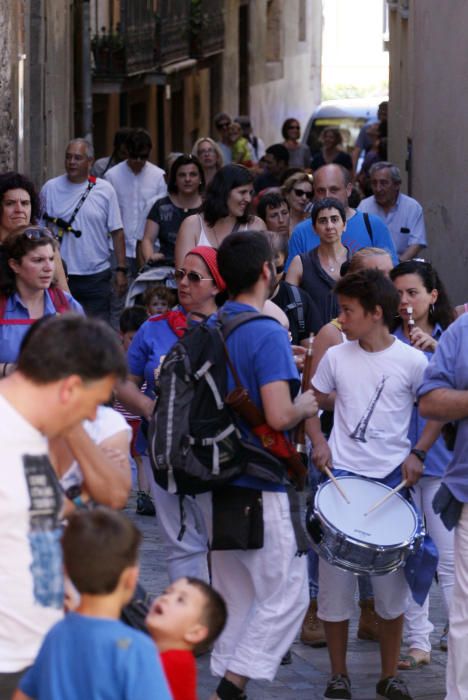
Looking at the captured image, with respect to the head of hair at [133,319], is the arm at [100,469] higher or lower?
higher

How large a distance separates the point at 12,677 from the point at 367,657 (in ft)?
10.7

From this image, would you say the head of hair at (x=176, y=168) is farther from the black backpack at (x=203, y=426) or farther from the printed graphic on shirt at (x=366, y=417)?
the black backpack at (x=203, y=426)

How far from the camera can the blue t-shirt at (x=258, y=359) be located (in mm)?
5836

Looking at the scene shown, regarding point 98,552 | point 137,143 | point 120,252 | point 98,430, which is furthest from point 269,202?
point 98,552

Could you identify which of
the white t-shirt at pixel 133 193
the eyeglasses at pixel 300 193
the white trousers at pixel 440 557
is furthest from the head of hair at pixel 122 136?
the white trousers at pixel 440 557

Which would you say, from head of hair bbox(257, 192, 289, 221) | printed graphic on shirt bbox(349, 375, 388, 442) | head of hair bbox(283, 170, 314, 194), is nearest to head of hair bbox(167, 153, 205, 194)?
head of hair bbox(257, 192, 289, 221)

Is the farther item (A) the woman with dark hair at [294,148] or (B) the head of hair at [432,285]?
(A) the woman with dark hair at [294,148]

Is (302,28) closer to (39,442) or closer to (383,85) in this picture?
(383,85)

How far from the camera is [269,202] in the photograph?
1137 cm

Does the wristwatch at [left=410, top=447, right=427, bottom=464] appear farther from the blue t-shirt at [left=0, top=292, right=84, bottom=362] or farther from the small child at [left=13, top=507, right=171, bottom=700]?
the small child at [left=13, top=507, right=171, bottom=700]

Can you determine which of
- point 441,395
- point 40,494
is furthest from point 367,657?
point 40,494

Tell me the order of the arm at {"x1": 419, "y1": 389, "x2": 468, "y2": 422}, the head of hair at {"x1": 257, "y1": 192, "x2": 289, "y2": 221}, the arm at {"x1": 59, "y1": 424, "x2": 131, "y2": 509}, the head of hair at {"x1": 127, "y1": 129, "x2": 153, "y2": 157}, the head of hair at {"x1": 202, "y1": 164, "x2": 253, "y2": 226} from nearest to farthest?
the arm at {"x1": 59, "y1": 424, "x2": 131, "y2": 509}
the arm at {"x1": 419, "y1": 389, "x2": 468, "y2": 422}
the head of hair at {"x1": 202, "y1": 164, "x2": 253, "y2": 226}
the head of hair at {"x1": 257, "y1": 192, "x2": 289, "y2": 221}
the head of hair at {"x1": 127, "y1": 129, "x2": 153, "y2": 157}

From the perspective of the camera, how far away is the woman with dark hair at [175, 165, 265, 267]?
895 cm

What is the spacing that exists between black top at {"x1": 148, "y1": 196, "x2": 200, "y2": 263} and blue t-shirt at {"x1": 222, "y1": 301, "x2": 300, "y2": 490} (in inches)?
223
